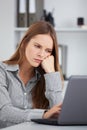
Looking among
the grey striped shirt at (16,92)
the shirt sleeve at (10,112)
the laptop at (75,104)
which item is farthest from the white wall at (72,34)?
the laptop at (75,104)

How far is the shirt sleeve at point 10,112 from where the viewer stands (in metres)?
1.58

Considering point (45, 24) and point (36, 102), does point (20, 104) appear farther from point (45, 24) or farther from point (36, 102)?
point (45, 24)

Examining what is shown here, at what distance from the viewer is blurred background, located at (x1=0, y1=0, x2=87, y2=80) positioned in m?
3.11

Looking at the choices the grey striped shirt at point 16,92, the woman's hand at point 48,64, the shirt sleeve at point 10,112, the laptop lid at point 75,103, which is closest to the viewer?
the laptop lid at point 75,103

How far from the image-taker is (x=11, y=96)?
1.86 m

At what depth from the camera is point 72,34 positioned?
3.26m

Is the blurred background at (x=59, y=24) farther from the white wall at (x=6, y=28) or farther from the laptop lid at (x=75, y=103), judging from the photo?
the laptop lid at (x=75, y=103)

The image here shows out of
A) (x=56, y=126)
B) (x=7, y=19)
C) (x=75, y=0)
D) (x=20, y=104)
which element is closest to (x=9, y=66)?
(x=20, y=104)

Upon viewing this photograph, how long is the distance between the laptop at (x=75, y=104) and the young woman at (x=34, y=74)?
54 cm

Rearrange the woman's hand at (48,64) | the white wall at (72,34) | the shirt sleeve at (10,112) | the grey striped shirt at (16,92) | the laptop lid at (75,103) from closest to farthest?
1. the laptop lid at (75,103)
2. the shirt sleeve at (10,112)
3. the grey striped shirt at (16,92)
4. the woman's hand at (48,64)
5. the white wall at (72,34)

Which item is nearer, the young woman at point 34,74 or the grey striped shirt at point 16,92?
the grey striped shirt at point 16,92

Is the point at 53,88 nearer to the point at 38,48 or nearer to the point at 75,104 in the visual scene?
the point at 38,48

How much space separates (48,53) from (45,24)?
17cm

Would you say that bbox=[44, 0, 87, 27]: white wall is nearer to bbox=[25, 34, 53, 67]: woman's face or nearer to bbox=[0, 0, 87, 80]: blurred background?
bbox=[0, 0, 87, 80]: blurred background
